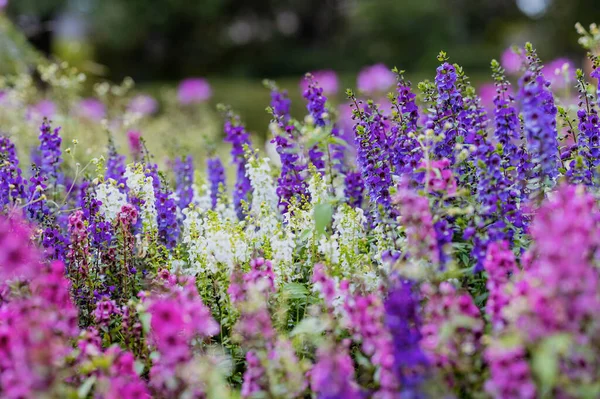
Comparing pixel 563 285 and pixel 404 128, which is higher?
pixel 404 128

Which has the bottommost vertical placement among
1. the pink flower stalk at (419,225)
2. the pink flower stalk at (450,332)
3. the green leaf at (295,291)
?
the pink flower stalk at (450,332)

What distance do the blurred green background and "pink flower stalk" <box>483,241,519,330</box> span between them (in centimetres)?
1649

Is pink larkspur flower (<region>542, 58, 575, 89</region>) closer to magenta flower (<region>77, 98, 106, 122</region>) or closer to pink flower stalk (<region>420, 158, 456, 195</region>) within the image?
pink flower stalk (<region>420, 158, 456, 195</region>)

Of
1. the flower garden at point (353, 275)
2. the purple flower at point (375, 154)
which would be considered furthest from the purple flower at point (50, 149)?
the purple flower at point (375, 154)

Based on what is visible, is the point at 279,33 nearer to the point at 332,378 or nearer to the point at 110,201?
the point at 110,201

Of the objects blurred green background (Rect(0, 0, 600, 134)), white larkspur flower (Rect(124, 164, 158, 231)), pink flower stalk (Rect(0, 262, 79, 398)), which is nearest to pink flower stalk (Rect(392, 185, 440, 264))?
pink flower stalk (Rect(0, 262, 79, 398))

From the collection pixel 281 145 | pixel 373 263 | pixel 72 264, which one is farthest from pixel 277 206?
pixel 72 264

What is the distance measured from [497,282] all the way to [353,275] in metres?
→ 0.67

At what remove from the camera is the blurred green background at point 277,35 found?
64.6ft

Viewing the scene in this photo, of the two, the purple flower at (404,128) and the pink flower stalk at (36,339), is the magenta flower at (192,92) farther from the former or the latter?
the pink flower stalk at (36,339)

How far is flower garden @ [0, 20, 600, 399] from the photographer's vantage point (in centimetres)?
186

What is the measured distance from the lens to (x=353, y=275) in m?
2.67

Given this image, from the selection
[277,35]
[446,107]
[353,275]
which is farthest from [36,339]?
[277,35]

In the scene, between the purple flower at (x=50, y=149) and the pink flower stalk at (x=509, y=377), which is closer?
the pink flower stalk at (x=509, y=377)
